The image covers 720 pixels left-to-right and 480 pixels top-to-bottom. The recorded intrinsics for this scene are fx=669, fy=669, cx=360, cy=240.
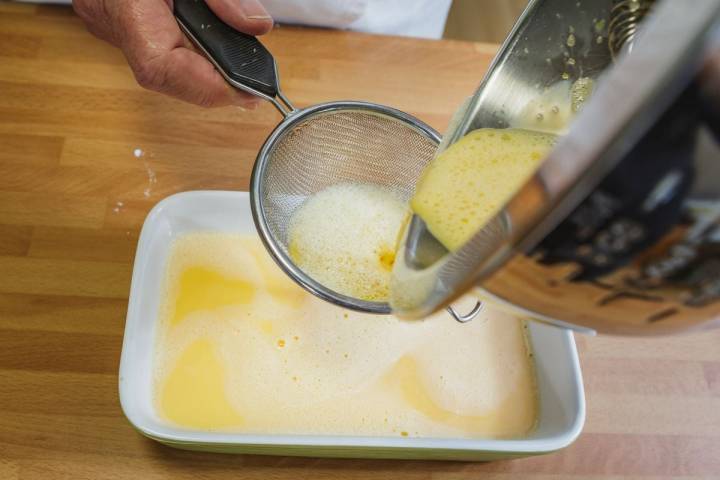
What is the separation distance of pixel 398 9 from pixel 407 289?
2.55ft

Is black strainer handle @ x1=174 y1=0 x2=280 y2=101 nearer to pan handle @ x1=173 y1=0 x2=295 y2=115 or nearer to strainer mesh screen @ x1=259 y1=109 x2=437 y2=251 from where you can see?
pan handle @ x1=173 y1=0 x2=295 y2=115

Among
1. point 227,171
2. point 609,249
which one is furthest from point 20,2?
point 609,249

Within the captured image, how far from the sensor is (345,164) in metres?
1.04

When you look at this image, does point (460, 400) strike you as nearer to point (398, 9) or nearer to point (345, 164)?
point (345, 164)

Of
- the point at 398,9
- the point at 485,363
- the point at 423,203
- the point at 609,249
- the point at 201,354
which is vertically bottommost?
the point at 201,354

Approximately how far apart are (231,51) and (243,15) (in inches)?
1.8

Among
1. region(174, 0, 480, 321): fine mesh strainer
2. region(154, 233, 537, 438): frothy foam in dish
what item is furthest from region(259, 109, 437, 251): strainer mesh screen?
region(154, 233, 537, 438): frothy foam in dish

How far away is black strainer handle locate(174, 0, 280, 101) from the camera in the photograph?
814 millimetres

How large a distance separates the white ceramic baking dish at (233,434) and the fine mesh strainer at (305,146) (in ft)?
0.26

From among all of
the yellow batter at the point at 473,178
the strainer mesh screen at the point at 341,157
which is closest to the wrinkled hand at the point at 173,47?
the strainer mesh screen at the point at 341,157

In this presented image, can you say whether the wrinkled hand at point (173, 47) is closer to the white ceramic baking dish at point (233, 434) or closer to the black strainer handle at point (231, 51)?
the black strainer handle at point (231, 51)

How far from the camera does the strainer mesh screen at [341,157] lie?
95cm

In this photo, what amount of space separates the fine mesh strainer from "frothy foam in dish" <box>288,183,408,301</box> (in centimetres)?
2

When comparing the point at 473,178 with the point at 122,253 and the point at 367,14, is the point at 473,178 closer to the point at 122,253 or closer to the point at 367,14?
the point at 122,253
